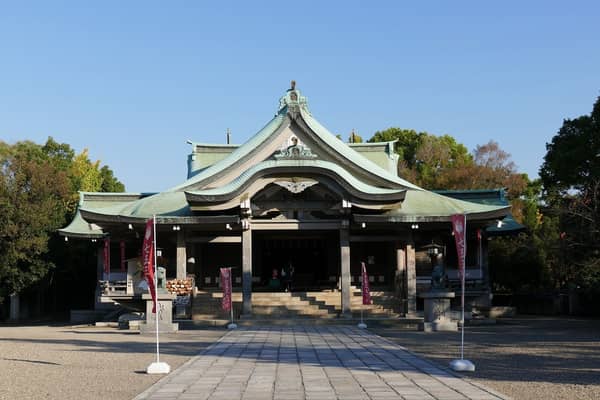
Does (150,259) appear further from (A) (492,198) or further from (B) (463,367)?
(A) (492,198)

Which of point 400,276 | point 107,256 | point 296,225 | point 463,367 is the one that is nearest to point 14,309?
point 107,256

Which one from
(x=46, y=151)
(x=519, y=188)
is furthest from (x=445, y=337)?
(x=46, y=151)

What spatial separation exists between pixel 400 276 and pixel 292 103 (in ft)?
Answer: 28.3

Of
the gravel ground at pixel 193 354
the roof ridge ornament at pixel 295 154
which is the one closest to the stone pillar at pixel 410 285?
the gravel ground at pixel 193 354

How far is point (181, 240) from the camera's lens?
27.5 meters

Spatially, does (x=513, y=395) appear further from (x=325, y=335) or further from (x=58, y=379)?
(x=325, y=335)

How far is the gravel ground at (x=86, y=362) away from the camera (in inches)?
406

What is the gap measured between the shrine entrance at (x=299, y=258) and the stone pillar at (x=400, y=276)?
396 centimetres

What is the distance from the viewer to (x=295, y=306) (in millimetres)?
26734

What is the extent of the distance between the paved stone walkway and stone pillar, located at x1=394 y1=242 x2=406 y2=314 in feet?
33.7

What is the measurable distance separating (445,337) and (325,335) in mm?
3181

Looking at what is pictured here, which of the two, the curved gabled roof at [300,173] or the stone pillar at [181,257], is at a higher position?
the curved gabled roof at [300,173]

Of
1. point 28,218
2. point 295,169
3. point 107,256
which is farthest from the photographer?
point 28,218

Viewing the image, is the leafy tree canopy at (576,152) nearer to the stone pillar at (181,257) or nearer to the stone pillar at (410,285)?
the stone pillar at (410,285)
